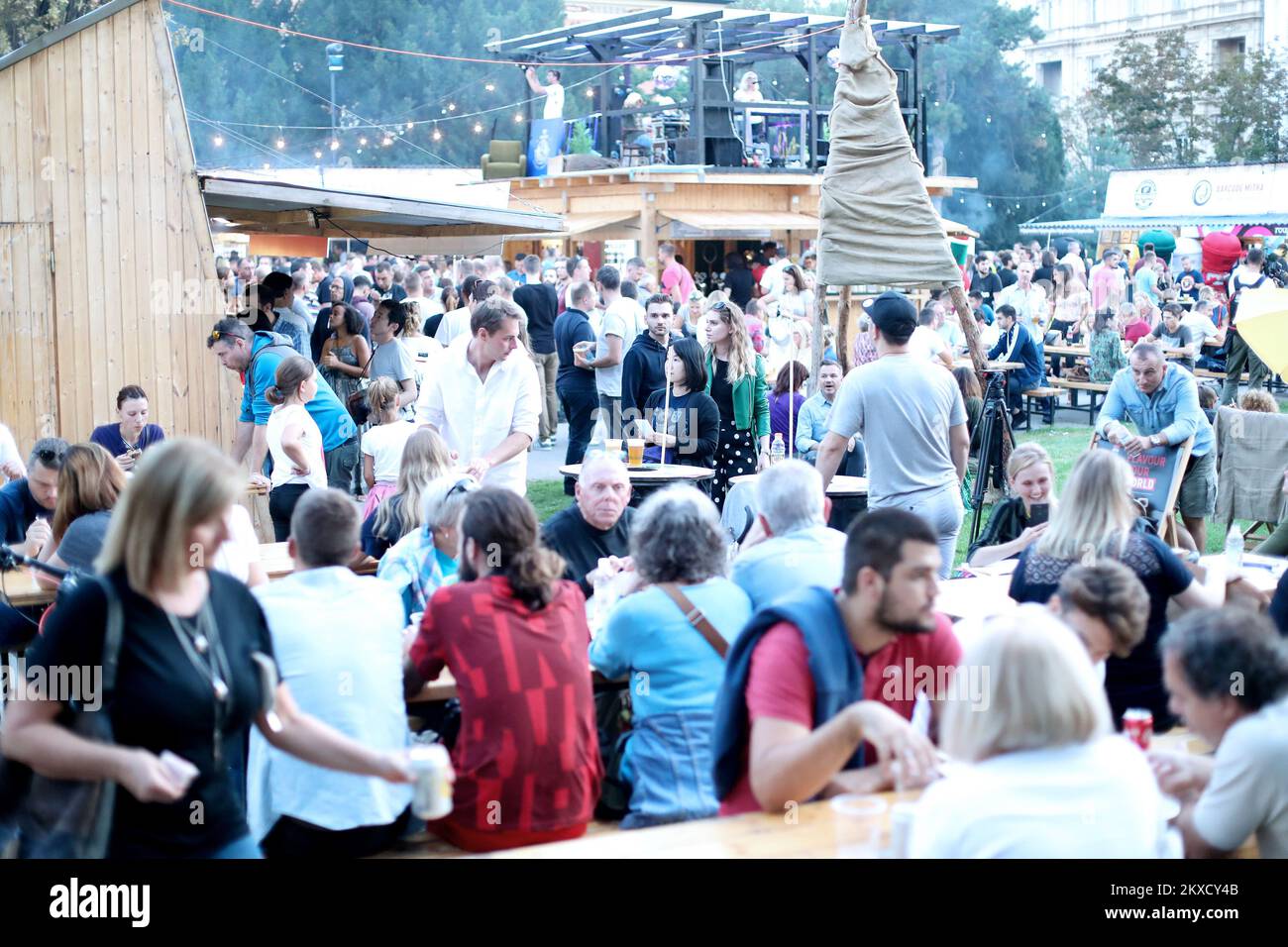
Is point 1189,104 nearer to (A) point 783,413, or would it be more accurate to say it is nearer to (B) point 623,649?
(A) point 783,413

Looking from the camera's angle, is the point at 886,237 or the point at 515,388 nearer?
the point at 515,388

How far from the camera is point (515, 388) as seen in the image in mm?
7422

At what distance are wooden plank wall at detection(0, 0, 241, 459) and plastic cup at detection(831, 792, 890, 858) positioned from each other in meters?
7.19

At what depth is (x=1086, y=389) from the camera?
51.3 ft

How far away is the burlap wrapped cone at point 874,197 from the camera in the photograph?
8195mm

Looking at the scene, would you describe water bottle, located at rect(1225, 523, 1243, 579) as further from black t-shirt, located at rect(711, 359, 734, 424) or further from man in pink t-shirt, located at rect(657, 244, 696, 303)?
man in pink t-shirt, located at rect(657, 244, 696, 303)

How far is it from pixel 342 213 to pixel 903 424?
270 inches

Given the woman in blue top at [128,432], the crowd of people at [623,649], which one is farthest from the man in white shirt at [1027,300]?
the woman in blue top at [128,432]

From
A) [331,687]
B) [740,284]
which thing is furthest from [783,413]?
[740,284]

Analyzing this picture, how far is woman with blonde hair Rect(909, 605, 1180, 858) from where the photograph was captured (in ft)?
9.09

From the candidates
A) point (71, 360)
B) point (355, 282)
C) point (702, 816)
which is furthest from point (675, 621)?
point (355, 282)

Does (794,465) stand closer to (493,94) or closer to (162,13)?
(162,13)

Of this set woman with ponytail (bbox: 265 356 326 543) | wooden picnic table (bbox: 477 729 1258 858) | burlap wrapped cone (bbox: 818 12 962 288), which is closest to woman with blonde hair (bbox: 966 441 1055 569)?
burlap wrapped cone (bbox: 818 12 962 288)
